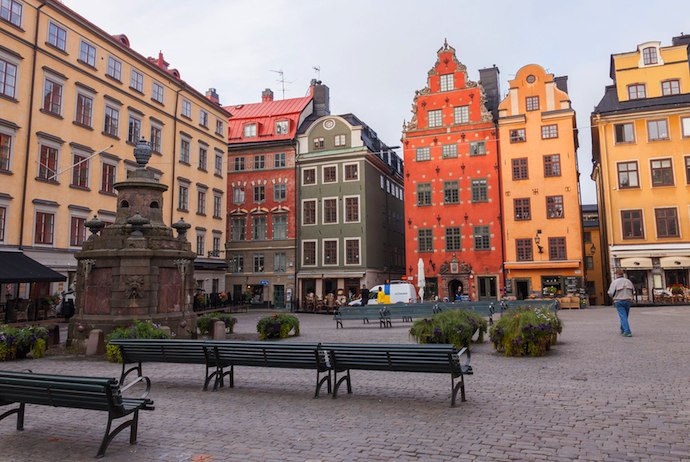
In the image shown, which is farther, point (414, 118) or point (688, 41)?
point (414, 118)

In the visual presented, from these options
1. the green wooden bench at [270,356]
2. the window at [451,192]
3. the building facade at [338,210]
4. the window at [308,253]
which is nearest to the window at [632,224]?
the window at [451,192]

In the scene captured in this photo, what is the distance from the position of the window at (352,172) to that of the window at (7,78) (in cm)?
2469

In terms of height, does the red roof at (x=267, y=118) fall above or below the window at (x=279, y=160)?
above

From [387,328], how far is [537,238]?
21511mm

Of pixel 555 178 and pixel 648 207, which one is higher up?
pixel 555 178

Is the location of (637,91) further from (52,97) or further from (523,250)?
(52,97)

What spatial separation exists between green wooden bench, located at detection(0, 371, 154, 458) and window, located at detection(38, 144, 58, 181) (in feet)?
82.0

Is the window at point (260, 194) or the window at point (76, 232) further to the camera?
the window at point (260, 194)

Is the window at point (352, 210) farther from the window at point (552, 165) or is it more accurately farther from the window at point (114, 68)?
the window at point (114, 68)

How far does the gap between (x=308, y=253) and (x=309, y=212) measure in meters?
3.58

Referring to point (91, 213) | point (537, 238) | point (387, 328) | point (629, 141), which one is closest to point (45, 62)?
point (91, 213)

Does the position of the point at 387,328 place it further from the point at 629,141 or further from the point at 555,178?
the point at 629,141

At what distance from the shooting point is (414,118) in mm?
42188

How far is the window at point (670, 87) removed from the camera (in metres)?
36.5
